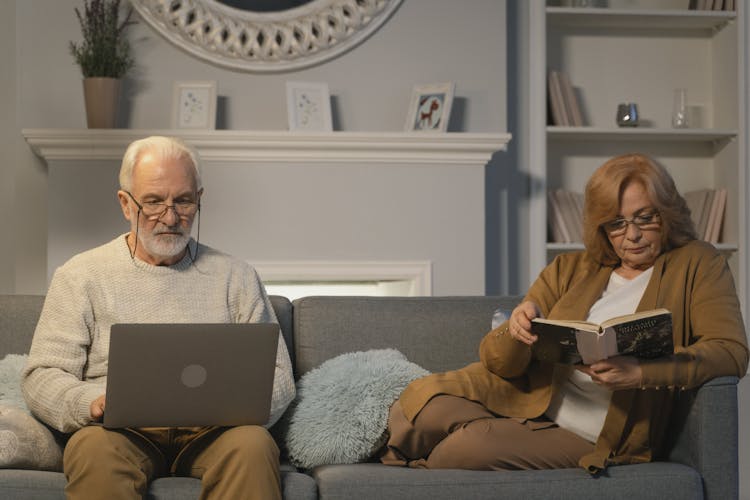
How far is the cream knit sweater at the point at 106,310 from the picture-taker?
229 cm

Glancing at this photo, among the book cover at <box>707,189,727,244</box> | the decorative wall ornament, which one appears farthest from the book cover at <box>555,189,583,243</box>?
the decorative wall ornament

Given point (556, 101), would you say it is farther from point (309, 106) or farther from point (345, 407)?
point (345, 407)

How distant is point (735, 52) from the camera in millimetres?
4328

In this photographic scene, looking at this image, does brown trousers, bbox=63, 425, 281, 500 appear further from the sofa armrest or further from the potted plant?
the potted plant

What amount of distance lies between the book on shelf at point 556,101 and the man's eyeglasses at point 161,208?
7.03 feet

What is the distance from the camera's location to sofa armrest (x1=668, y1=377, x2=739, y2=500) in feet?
7.42

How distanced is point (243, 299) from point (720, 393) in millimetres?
1093

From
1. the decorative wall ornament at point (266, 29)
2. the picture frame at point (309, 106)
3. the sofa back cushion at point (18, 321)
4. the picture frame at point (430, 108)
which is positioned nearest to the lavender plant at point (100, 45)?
the decorative wall ornament at point (266, 29)

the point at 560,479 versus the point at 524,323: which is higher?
the point at 524,323

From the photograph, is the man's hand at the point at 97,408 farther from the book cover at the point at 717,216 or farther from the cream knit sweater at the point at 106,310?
the book cover at the point at 717,216

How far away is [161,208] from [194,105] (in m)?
1.44

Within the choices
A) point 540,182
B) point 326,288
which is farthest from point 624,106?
point 326,288

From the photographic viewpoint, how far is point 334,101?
4004 millimetres

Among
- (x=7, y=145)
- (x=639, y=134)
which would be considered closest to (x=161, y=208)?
(x=7, y=145)
